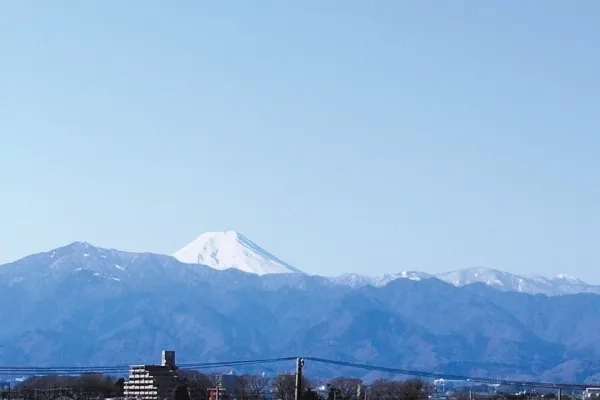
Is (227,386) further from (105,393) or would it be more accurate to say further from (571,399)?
(571,399)

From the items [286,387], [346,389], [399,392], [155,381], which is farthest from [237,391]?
[346,389]

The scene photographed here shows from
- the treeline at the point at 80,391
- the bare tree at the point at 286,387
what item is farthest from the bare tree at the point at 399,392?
the treeline at the point at 80,391

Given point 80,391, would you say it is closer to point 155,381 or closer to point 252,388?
point 252,388

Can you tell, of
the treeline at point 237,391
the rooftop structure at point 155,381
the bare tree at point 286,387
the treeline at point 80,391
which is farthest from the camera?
the bare tree at point 286,387

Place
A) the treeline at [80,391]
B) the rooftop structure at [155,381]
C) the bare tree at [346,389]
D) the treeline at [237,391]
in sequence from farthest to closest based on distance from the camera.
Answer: the bare tree at [346,389], the treeline at [80,391], the treeline at [237,391], the rooftop structure at [155,381]

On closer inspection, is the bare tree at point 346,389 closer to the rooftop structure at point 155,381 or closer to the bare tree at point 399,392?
the bare tree at point 399,392

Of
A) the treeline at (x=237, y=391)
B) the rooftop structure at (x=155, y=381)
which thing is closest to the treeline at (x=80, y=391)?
the treeline at (x=237, y=391)

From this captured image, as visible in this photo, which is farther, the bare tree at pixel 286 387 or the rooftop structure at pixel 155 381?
the bare tree at pixel 286 387

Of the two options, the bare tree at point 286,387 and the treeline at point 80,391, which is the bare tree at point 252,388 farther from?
the treeline at point 80,391

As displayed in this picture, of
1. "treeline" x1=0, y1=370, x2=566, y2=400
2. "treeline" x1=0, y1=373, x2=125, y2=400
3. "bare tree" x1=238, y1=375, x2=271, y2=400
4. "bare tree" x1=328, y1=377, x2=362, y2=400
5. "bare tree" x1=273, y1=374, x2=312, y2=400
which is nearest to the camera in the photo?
"treeline" x1=0, y1=370, x2=566, y2=400

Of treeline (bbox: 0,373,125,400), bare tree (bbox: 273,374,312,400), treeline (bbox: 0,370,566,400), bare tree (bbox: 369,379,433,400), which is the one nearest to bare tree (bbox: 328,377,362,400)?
treeline (bbox: 0,370,566,400)

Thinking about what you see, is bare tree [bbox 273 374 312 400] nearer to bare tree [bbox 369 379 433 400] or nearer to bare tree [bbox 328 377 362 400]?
bare tree [bbox 328 377 362 400]

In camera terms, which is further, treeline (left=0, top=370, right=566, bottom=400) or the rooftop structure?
treeline (left=0, top=370, right=566, bottom=400)

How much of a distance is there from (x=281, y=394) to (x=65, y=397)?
93.1 ft
